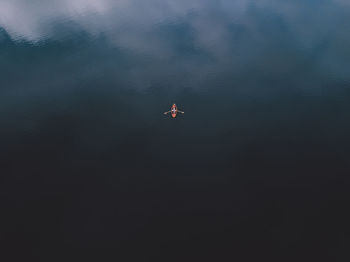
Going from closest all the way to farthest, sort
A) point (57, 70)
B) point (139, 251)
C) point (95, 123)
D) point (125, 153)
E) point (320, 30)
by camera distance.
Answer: point (139, 251)
point (125, 153)
point (95, 123)
point (57, 70)
point (320, 30)

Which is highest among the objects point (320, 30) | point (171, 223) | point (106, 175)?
point (320, 30)

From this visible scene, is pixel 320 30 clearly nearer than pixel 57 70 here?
No

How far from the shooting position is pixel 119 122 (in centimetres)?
8131

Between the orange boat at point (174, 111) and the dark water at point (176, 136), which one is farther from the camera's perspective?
the orange boat at point (174, 111)

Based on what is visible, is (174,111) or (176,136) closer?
(176,136)

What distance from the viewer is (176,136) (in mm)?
78125

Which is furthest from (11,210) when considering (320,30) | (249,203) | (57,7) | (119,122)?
(320,30)

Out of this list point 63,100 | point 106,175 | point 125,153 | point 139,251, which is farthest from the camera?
point 63,100

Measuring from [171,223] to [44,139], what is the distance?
40369 millimetres

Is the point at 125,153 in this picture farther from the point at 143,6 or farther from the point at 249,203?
the point at 143,6

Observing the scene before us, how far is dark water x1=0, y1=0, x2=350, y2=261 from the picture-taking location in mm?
58438

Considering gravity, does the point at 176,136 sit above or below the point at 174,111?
below

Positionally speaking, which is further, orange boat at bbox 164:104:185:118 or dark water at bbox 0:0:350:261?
orange boat at bbox 164:104:185:118

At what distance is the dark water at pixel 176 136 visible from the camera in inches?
2301
